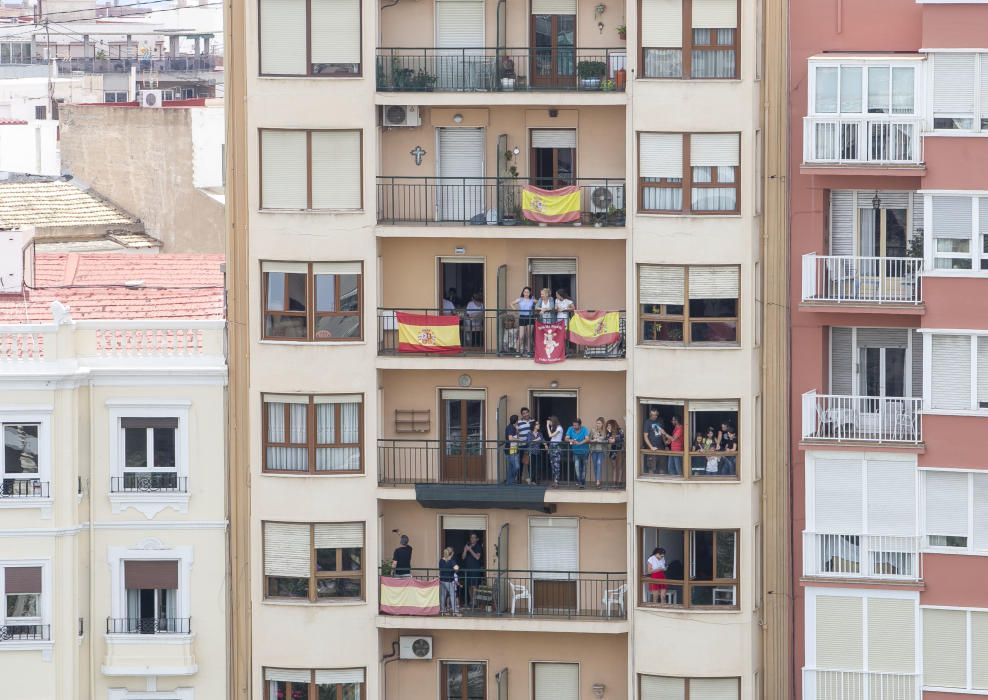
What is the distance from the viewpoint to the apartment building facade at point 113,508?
4928 centimetres

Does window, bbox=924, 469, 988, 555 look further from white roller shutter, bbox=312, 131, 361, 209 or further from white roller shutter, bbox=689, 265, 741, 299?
white roller shutter, bbox=312, 131, 361, 209

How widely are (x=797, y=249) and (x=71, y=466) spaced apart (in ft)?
53.8

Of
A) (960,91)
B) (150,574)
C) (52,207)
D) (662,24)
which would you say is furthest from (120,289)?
(960,91)

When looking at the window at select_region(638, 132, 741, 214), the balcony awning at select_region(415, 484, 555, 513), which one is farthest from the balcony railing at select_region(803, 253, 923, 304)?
the balcony awning at select_region(415, 484, 555, 513)

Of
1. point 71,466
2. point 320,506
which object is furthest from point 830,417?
point 71,466

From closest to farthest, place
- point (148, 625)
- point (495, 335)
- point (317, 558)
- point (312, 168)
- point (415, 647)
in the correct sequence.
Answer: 1. point (312, 168)
2. point (317, 558)
3. point (495, 335)
4. point (148, 625)
5. point (415, 647)

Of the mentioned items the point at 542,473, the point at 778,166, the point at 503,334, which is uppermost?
the point at 778,166

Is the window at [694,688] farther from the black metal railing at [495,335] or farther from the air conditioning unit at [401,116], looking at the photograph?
the air conditioning unit at [401,116]

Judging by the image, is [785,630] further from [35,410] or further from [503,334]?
[35,410]

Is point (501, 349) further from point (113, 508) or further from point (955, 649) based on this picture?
point (955, 649)

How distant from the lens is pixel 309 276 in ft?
161

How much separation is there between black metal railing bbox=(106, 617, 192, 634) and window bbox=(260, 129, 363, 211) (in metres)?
9.42

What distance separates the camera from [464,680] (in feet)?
167

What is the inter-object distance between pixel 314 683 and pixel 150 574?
435cm
